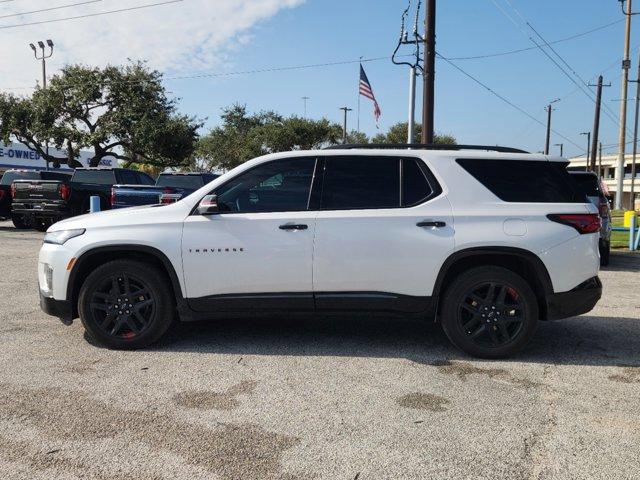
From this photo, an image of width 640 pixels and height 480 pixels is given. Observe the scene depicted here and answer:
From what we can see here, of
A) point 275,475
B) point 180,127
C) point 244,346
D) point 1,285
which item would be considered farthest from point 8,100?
point 275,475

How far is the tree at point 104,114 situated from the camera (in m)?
32.6

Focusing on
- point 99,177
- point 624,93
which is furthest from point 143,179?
point 624,93

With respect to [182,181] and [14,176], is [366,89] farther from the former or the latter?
[14,176]

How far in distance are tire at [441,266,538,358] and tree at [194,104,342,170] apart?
4462 centimetres

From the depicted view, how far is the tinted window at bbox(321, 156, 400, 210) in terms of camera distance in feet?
16.2

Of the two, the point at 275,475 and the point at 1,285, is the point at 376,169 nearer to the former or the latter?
the point at 275,475

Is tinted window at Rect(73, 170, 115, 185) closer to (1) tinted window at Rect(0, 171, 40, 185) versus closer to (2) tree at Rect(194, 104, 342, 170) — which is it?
(1) tinted window at Rect(0, 171, 40, 185)

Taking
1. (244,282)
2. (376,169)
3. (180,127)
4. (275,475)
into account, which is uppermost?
(180,127)

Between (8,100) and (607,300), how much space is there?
Answer: 36487mm

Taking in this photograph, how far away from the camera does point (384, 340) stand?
5.48 m

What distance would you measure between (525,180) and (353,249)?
5.32 ft

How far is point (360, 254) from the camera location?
15.7 ft

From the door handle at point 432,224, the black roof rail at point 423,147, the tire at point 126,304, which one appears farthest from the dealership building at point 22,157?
the door handle at point 432,224

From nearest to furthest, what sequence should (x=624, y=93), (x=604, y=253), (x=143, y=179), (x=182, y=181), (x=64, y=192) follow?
(x=604, y=253)
(x=182, y=181)
(x=64, y=192)
(x=143, y=179)
(x=624, y=93)
